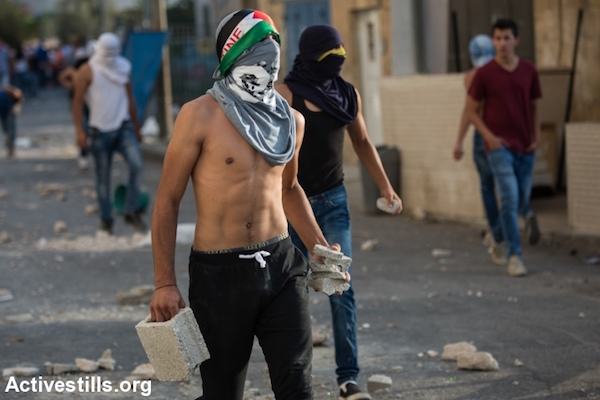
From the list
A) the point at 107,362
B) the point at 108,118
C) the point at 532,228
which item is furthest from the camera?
the point at 108,118

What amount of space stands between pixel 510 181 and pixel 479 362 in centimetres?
290

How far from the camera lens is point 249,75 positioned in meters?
4.25

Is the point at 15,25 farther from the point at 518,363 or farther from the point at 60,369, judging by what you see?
the point at 518,363

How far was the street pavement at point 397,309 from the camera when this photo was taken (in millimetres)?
5984

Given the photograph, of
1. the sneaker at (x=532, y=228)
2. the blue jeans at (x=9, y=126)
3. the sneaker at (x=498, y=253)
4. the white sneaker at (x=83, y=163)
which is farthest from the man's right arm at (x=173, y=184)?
the blue jeans at (x=9, y=126)

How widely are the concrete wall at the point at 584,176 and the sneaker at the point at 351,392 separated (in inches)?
204

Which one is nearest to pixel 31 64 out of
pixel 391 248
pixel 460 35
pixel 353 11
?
pixel 353 11

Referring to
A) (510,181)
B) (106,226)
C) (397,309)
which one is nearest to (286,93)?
(397,309)

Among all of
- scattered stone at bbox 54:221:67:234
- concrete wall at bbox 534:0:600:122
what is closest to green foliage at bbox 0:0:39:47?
scattered stone at bbox 54:221:67:234

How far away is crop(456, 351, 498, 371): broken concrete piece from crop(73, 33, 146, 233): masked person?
5.71 meters

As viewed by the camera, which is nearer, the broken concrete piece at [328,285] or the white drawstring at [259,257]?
the white drawstring at [259,257]

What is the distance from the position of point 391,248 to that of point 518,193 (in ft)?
6.20

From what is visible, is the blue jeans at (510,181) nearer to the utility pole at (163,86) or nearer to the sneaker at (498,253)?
the sneaker at (498,253)

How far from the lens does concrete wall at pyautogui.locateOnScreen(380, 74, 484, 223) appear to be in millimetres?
11531
